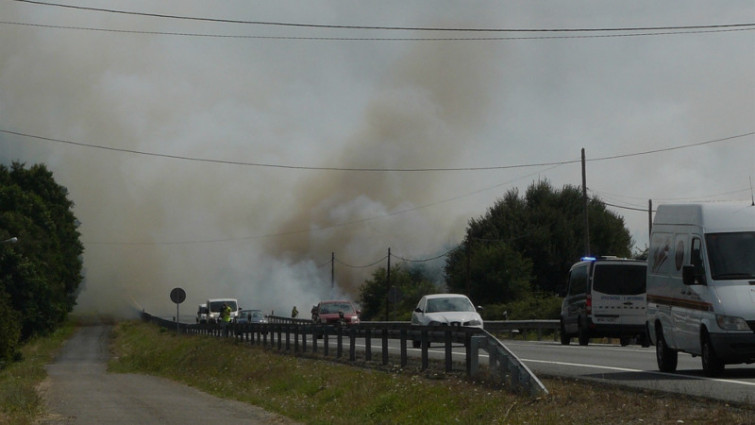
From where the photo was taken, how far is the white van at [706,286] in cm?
1606

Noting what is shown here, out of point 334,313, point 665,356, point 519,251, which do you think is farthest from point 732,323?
point 519,251

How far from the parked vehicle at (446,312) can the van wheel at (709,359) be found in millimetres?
15621

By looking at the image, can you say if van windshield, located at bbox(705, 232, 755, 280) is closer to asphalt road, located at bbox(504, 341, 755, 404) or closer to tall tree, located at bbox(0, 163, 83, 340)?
asphalt road, located at bbox(504, 341, 755, 404)

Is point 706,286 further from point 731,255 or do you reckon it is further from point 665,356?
point 665,356

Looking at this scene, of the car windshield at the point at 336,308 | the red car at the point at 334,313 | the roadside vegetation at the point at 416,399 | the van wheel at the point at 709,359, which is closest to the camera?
the roadside vegetation at the point at 416,399

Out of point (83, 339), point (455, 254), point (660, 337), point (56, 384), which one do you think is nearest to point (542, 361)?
point (660, 337)

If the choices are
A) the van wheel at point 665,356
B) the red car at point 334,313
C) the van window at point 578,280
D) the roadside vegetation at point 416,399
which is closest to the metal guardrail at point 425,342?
the roadside vegetation at point 416,399

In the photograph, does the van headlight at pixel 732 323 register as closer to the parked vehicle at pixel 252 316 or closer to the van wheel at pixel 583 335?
the van wheel at pixel 583 335

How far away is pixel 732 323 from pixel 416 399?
459cm

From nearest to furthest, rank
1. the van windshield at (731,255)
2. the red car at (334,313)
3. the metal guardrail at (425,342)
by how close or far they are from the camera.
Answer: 1. the metal guardrail at (425,342)
2. the van windshield at (731,255)
3. the red car at (334,313)

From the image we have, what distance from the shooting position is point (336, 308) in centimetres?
5391

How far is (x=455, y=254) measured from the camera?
89062 millimetres

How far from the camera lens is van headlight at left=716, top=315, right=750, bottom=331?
1589 centimetres

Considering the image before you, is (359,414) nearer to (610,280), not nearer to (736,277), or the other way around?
(736,277)
